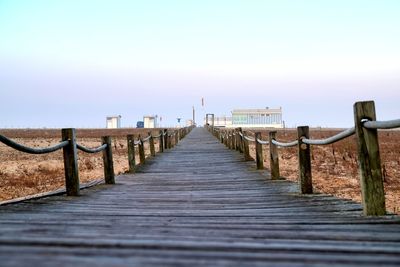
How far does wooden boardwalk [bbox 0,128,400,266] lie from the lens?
231cm

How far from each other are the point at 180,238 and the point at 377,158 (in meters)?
2.15

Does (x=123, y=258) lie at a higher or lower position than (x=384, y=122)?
lower

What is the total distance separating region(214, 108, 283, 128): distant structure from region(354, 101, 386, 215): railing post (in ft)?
306

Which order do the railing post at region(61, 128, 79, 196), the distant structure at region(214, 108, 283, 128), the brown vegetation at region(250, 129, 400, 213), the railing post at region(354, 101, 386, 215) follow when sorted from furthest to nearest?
the distant structure at region(214, 108, 283, 128), the brown vegetation at region(250, 129, 400, 213), the railing post at region(61, 128, 79, 196), the railing post at region(354, 101, 386, 215)

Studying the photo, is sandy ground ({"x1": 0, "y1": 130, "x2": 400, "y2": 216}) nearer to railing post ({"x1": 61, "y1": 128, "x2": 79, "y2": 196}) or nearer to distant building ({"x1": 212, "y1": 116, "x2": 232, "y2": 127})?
railing post ({"x1": 61, "y1": 128, "x2": 79, "y2": 196})

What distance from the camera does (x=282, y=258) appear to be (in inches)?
92.0

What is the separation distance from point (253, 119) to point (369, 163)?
97021 millimetres

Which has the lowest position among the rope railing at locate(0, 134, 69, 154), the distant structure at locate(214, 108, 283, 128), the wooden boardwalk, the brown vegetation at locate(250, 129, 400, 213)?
the brown vegetation at locate(250, 129, 400, 213)

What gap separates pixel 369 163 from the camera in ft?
12.6

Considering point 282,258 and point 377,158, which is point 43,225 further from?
point 377,158

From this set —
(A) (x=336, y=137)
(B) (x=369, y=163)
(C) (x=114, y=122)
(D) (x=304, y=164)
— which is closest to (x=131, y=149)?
(D) (x=304, y=164)

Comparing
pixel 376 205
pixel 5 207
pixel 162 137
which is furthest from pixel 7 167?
pixel 376 205

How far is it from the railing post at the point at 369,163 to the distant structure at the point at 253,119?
93.1m

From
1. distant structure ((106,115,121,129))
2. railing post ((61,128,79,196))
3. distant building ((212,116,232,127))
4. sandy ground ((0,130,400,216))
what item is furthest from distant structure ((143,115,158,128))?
railing post ((61,128,79,196))
